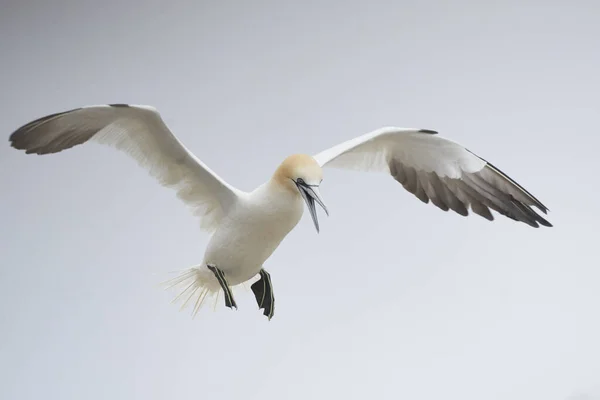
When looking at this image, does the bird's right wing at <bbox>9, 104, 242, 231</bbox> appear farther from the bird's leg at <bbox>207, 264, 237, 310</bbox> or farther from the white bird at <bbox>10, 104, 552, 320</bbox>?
the bird's leg at <bbox>207, 264, 237, 310</bbox>

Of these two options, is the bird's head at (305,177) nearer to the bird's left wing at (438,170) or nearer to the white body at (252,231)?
the white body at (252,231)

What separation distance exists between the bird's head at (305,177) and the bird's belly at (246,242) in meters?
0.18

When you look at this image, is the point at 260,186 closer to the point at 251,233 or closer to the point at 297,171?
the point at 251,233

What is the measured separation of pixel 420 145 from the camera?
4.79 meters

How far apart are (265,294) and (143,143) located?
1021mm

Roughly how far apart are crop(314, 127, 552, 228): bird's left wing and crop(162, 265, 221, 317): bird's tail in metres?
0.81

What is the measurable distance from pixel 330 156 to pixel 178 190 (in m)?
0.79

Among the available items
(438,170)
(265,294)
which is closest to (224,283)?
(265,294)

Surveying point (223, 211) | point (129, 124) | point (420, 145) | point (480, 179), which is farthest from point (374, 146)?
point (129, 124)

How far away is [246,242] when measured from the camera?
4.20 metres

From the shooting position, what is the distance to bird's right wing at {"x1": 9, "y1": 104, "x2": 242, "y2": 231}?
414 cm

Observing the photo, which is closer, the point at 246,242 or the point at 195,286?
the point at 246,242

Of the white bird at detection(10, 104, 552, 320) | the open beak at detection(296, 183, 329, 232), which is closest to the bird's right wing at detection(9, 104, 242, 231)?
the white bird at detection(10, 104, 552, 320)

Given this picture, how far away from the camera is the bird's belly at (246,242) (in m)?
4.09
